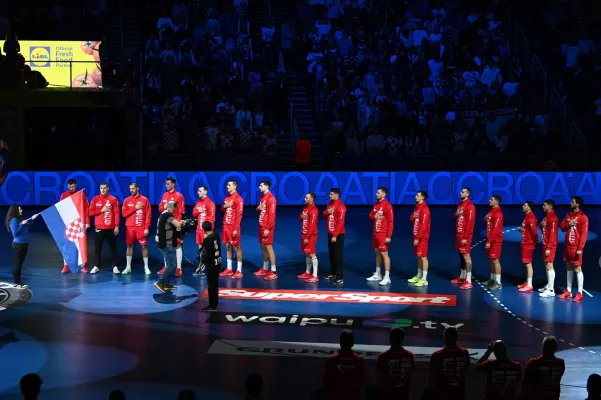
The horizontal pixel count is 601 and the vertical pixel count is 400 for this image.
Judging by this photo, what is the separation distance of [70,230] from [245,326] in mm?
5524

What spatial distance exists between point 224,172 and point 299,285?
1026 centimetres

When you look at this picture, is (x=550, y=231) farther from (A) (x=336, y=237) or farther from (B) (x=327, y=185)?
(B) (x=327, y=185)

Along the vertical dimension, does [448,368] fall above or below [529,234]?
below

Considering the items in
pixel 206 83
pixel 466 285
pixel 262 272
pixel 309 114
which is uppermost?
pixel 206 83

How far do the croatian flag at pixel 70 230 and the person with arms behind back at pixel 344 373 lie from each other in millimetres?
10782

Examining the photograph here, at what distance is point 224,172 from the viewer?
28328mm

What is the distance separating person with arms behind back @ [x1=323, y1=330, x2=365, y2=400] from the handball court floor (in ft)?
8.57

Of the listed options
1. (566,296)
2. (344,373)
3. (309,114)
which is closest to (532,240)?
(566,296)

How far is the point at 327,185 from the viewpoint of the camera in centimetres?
2853

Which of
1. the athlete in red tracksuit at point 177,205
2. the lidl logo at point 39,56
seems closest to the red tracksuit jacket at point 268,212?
the athlete in red tracksuit at point 177,205

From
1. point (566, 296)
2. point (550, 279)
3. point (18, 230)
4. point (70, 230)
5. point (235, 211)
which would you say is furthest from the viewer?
point (235, 211)

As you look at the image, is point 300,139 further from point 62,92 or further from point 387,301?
point 387,301

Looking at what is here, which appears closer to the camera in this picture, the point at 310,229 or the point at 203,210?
the point at 310,229

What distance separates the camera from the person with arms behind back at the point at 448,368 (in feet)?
31.8
